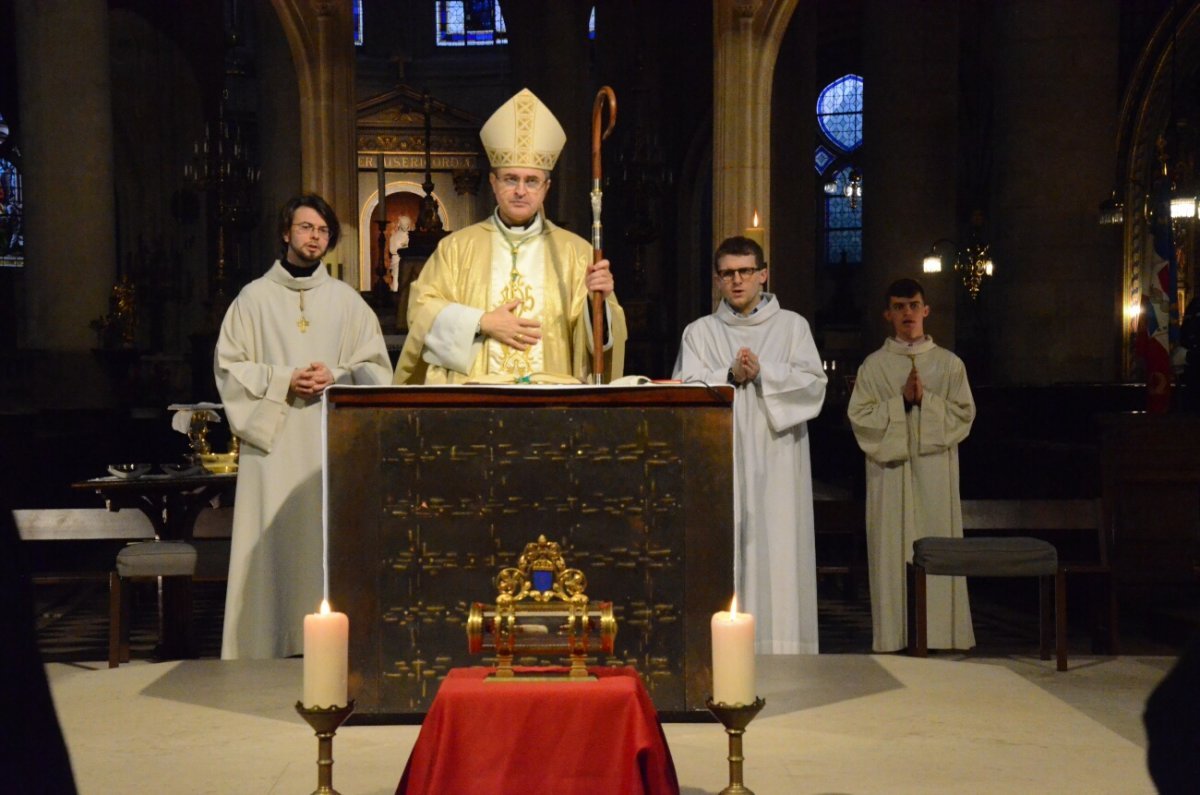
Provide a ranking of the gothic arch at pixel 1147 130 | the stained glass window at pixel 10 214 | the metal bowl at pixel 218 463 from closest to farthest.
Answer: the metal bowl at pixel 218 463
the gothic arch at pixel 1147 130
the stained glass window at pixel 10 214

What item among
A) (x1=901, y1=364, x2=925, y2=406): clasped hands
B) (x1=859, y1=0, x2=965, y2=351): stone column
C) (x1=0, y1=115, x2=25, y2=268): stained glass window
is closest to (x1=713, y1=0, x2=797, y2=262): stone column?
(x1=901, y1=364, x2=925, y2=406): clasped hands

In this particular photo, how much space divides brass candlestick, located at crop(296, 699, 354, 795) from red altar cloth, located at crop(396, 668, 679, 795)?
0.16 meters

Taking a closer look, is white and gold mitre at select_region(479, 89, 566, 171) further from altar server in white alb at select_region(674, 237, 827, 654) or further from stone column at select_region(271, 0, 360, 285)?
stone column at select_region(271, 0, 360, 285)

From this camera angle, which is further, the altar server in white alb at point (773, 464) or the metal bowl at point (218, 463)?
the metal bowl at point (218, 463)

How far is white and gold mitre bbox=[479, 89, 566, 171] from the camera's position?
501 centimetres

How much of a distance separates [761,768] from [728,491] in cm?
84

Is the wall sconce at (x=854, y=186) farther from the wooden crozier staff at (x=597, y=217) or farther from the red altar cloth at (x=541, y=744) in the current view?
the red altar cloth at (x=541, y=744)

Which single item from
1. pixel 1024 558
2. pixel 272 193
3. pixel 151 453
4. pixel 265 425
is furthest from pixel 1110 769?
pixel 272 193

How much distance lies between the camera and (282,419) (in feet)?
20.1

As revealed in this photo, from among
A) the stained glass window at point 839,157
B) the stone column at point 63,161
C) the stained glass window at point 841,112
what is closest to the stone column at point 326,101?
the stone column at point 63,161

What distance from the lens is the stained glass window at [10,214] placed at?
97.7 feet

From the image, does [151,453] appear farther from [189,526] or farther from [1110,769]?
[1110,769]

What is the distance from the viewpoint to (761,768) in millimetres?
4164

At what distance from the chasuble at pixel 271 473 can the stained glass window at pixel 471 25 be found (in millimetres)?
27072
